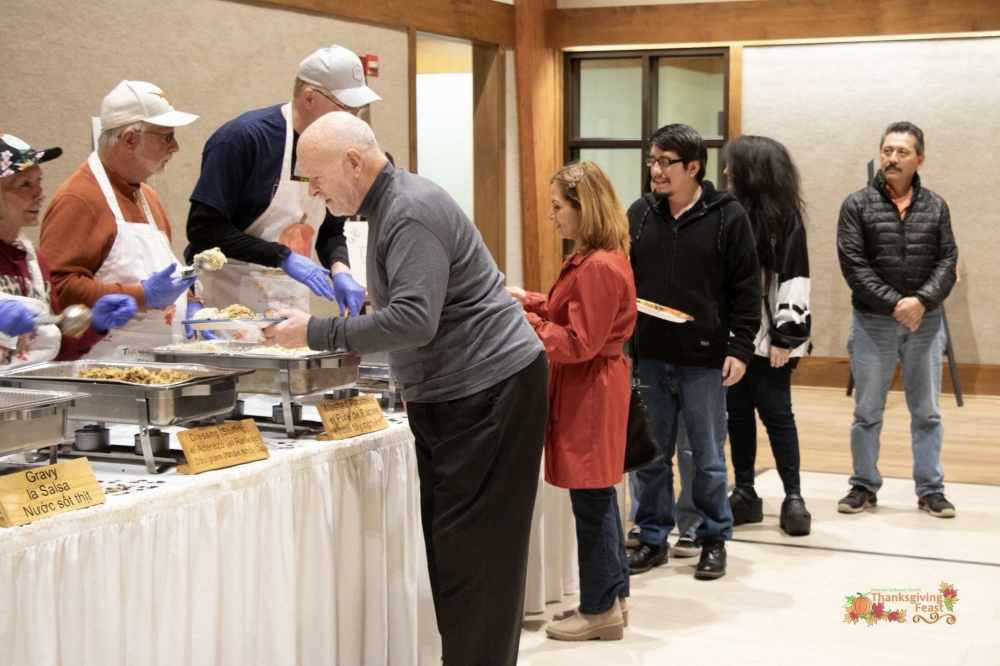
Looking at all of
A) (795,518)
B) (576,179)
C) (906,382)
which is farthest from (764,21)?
(576,179)

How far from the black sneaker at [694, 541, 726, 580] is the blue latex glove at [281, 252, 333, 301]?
161cm

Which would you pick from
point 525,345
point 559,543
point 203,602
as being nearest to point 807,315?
point 559,543

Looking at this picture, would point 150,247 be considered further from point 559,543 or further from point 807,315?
point 807,315

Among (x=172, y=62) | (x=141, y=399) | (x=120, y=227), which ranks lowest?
(x=141, y=399)

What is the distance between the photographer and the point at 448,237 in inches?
82.0

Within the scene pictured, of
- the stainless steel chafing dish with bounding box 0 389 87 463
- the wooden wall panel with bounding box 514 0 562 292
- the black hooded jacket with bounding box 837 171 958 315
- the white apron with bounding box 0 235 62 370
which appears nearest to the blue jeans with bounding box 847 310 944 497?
the black hooded jacket with bounding box 837 171 958 315

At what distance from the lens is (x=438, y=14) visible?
7414 millimetres

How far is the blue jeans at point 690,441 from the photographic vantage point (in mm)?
3562

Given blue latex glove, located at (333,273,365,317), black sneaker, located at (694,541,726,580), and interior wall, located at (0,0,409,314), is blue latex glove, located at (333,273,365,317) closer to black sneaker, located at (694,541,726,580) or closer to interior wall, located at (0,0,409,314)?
black sneaker, located at (694,541,726,580)

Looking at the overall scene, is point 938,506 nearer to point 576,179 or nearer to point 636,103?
point 576,179

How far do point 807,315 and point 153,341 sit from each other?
7.84 feet

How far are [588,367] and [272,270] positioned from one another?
94 centimetres

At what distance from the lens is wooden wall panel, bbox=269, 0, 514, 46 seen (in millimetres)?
6582

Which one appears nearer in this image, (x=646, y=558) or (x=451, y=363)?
(x=451, y=363)
